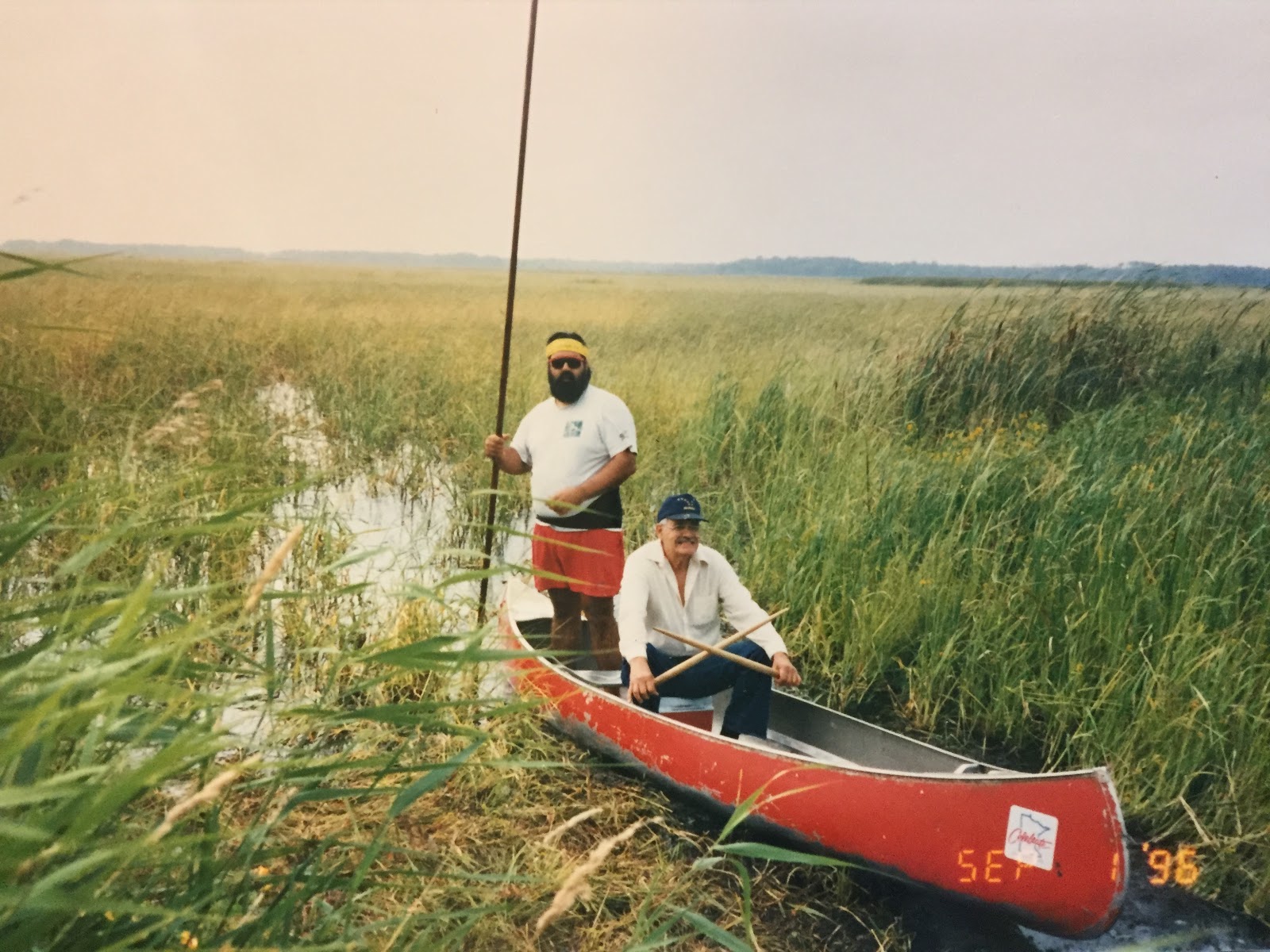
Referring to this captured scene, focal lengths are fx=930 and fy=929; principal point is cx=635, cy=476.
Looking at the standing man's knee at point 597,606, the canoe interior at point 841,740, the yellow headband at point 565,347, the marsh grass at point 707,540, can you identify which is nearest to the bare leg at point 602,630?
the standing man's knee at point 597,606

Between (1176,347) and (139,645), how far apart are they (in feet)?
18.0

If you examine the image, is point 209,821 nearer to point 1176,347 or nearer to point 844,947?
point 844,947

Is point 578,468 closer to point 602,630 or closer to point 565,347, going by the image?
point 565,347

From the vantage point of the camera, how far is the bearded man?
3846mm

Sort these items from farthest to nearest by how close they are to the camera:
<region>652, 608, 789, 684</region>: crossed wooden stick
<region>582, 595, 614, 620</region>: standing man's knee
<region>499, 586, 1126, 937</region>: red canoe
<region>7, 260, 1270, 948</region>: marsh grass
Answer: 1. <region>582, 595, 614, 620</region>: standing man's knee
2. <region>652, 608, 789, 684</region>: crossed wooden stick
3. <region>499, 586, 1126, 937</region>: red canoe
4. <region>7, 260, 1270, 948</region>: marsh grass

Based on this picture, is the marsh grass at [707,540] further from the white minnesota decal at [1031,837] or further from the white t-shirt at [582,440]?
the white t-shirt at [582,440]

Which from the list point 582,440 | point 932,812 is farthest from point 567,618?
point 932,812

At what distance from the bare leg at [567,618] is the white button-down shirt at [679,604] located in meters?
0.78

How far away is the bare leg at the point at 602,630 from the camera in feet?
13.2

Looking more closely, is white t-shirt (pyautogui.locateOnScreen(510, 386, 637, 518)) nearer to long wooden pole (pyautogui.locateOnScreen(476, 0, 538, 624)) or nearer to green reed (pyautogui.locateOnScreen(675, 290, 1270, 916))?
long wooden pole (pyautogui.locateOnScreen(476, 0, 538, 624))

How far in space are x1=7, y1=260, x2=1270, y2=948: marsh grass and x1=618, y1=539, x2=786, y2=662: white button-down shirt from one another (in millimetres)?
558

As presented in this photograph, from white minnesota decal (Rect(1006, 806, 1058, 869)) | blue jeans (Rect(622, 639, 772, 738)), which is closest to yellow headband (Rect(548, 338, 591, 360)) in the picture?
blue jeans (Rect(622, 639, 772, 738))

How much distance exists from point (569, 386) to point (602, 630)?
3.52 ft

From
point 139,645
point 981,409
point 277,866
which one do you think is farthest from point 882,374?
point 139,645
